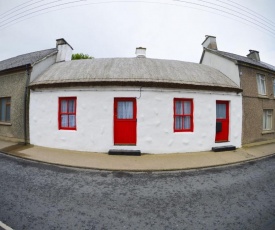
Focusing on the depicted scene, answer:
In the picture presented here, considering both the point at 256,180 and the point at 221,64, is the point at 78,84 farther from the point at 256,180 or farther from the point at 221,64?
the point at 221,64

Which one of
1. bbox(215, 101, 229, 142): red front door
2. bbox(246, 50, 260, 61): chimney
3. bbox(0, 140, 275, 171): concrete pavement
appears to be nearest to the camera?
bbox(0, 140, 275, 171): concrete pavement

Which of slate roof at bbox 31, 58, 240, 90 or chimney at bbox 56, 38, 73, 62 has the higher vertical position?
chimney at bbox 56, 38, 73, 62

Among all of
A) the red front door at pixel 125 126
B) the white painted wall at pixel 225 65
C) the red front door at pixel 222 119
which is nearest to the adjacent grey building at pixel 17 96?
the red front door at pixel 125 126

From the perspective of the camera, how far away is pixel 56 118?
9055 mm

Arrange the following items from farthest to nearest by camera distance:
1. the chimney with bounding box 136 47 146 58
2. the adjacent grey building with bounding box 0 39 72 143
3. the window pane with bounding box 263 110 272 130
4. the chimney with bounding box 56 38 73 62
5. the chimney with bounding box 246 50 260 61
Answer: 1. the chimney with bounding box 246 50 260 61
2. the window pane with bounding box 263 110 272 130
3. the chimney with bounding box 56 38 73 62
4. the chimney with bounding box 136 47 146 58
5. the adjacent grey building with bounding box 0 39 72 143

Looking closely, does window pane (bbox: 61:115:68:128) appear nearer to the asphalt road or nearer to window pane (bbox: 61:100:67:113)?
window pane (bbox: 61:100:67:113)

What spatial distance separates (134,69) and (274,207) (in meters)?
8.42

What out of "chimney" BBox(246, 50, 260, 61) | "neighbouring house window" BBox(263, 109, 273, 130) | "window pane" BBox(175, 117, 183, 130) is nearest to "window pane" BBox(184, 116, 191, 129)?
"window pane" BBox(175, 117, 183, 130)

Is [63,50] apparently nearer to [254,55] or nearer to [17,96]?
[17,96]

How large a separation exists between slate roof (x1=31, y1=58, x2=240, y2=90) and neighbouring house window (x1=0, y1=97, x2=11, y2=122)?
10.8 ft

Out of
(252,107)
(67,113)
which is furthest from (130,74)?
(252,107)

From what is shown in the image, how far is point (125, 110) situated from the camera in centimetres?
852

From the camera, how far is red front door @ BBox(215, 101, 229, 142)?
9.85 meters

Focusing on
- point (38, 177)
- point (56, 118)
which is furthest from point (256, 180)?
point (56, 118)
